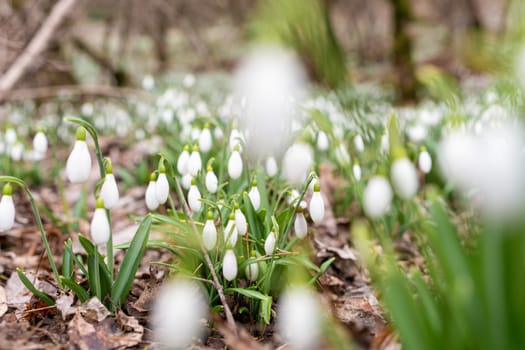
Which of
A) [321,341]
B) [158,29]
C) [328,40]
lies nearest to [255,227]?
[321,341]

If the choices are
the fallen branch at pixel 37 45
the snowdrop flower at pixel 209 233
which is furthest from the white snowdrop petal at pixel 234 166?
the fallen branch at pixel 37 45

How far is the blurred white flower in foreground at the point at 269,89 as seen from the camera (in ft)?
4.32

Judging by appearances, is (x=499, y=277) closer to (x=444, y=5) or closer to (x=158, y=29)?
(x=158, y=29)

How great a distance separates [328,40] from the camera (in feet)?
3.70

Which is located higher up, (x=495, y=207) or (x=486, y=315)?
(x=495, y=207)

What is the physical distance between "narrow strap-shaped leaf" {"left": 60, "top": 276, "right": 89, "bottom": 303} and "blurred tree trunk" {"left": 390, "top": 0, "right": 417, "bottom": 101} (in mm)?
6782

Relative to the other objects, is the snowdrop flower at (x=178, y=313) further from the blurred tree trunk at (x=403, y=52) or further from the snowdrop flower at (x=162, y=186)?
the blurred tree trunk at (x=403, y=52)

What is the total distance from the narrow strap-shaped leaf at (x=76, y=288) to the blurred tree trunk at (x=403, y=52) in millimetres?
6782

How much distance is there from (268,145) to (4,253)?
132 centimetres

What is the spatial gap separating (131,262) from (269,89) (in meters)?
0.69

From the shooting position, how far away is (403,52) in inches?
300

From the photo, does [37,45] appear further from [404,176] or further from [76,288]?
[404,176]

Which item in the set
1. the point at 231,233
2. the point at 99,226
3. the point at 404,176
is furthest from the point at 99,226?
the point at 404,176

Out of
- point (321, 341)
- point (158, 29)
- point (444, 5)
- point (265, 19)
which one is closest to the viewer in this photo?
point (265, 19)
